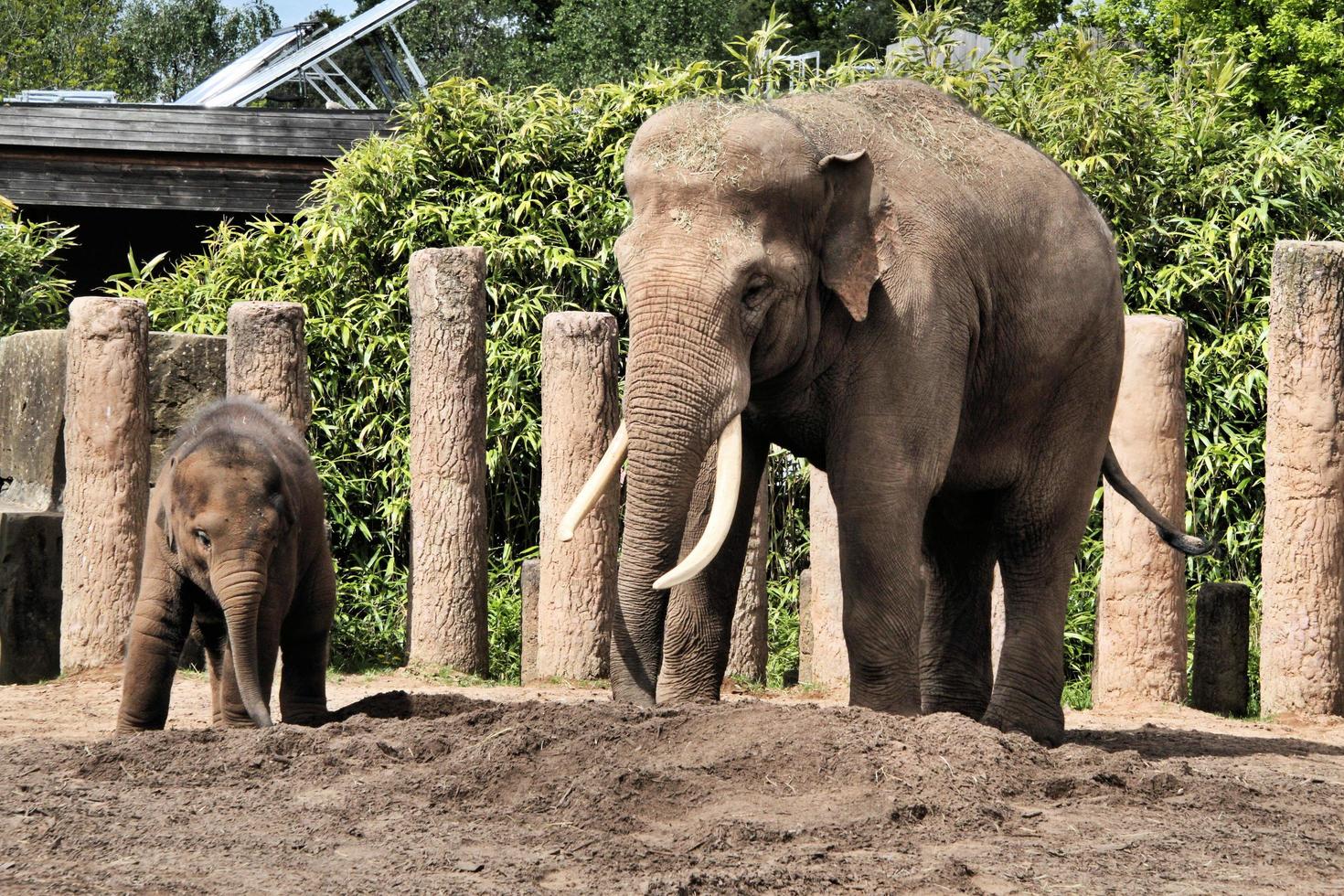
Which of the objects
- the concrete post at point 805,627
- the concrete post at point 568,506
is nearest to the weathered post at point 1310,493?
the concrete post at point 805,627

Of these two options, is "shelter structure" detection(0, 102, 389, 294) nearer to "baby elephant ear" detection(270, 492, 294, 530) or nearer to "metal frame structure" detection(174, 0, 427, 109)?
"baby elephant ear" detection(270, 492, 294, 530)

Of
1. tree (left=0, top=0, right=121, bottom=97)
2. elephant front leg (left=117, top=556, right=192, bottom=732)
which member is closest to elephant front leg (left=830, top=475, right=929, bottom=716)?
elephant front leg (left=117, top=556, right=192, bottom=732)

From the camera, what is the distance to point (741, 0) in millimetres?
31078

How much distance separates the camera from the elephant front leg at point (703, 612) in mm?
5840

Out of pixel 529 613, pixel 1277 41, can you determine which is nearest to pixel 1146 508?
pixel 529 613

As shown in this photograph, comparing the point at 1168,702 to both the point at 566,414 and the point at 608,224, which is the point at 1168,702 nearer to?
the point at 566,414

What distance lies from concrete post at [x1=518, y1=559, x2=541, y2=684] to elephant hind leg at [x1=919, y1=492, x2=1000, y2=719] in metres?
2.09

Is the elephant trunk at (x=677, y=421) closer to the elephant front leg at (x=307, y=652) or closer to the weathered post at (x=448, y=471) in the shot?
the elephant front leg at (x=307, y=652)

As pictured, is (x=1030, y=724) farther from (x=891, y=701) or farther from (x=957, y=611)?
(x=891, y=701)

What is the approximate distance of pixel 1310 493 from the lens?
7.32 metres

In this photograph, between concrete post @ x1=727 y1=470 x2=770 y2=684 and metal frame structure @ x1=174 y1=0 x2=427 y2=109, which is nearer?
concrete post @ x1=727 y1=470 x2=770 y2=684

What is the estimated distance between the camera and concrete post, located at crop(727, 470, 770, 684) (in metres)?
7.95

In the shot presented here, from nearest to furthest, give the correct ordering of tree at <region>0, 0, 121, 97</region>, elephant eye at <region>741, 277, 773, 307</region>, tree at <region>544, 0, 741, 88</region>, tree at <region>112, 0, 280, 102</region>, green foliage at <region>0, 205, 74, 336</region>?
1. elephant eye at <region>741, 277, 773, 307</region>
2. green foliage at <region>0, 205, 74, 336</region>
3. tree at <region>544, 0, 741, 88</region>
4. tree at <region>0, 0, 121, 97</region>
5. tree at <region>112, 0, 280, 102</region>

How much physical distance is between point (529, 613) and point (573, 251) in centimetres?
268
